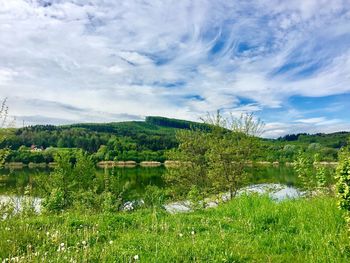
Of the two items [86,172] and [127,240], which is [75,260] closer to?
[127,240]

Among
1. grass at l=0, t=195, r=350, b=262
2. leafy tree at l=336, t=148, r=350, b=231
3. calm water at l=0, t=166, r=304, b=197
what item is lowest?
calm water at l=0, t=166, r=304, b=197

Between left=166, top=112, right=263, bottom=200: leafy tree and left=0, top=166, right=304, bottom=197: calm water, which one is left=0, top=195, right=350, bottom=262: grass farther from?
left=166, top=112, right=263, bottom=200: leafy tree

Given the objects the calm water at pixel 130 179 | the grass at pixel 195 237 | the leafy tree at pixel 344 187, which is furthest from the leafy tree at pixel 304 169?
the leafy tree at pixel 344 187

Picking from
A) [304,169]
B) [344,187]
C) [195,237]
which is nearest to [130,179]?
[304,169]

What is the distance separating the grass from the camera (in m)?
6.40

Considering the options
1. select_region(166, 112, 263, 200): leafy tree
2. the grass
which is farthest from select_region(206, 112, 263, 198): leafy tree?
the grass

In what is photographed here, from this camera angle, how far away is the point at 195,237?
7.71m

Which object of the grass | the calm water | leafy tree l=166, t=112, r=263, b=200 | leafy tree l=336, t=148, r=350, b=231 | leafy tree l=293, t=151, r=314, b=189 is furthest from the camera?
leafy tree l=166, t=112, r=263, b=200

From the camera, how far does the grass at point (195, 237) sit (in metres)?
6.40

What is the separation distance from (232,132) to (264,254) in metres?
22.4

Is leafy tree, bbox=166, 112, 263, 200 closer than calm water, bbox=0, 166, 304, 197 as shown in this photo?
No

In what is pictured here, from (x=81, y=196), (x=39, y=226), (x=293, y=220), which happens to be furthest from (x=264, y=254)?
(x=81, y=196)

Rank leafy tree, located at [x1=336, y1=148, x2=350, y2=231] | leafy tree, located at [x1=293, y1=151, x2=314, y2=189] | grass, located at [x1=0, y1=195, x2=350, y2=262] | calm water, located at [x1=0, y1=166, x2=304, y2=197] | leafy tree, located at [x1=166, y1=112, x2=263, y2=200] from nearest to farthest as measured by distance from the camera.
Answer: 1. leafy tree, located at [x1=336, y1=148, x2=350, y2=231]
2. grass, located at [x1=0, y1=195, x2=350, y2=262]
3. leafy tree, located at [x1=293, y1=151, x2=314, y2=189]
4. calm water, located at [x1=0, y1=166, x2=304, y2=197]
5. leafy tree, located at [x1=166, y1=112, x2=263, y2=200]

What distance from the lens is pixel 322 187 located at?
635 inches
